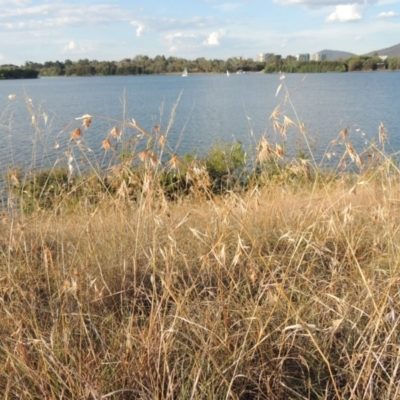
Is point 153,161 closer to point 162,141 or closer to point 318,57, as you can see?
point 162,141

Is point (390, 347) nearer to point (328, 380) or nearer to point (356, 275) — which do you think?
point (328, 380)

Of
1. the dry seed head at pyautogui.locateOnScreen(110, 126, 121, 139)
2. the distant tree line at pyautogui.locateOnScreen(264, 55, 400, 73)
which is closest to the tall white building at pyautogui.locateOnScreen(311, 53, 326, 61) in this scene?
the distant tree line at pyautogui.locateOnScreen(264, 55, 400, 73)

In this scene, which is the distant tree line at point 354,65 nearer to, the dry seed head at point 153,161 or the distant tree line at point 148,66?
the distant tree line at point 148,66

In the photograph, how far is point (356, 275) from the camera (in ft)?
7.22

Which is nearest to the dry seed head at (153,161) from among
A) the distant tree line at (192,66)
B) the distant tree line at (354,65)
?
the distant tree line at (192,66)

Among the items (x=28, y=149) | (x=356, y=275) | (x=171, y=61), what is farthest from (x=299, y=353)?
(x=171, y=61)

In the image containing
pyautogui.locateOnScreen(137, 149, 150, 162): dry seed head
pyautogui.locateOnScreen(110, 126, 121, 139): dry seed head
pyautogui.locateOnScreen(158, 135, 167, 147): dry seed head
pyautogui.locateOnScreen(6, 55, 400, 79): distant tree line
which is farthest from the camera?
pyautogui.locateOnScreen(6, 55, 400, 79): distant tree line

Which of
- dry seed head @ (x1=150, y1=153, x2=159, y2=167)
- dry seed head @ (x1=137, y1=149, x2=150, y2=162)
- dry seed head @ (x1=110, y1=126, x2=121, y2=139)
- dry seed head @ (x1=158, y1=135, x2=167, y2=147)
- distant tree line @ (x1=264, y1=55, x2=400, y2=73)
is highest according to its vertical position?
distant tree line @ (x1=264, y1=55, x2=400, y2=73)

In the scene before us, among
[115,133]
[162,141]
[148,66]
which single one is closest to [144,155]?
[162,141]

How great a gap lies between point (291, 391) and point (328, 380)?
14 cm

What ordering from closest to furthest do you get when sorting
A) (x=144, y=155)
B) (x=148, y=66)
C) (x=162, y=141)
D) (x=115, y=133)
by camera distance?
(x=144, y=155) → (x=162, y=141) → (x=115, y=133) → (x=148, y=66)

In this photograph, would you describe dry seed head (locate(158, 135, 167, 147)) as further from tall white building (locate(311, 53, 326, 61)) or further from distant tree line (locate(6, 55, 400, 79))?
tall white building (locate(311, 53, 326, 61))

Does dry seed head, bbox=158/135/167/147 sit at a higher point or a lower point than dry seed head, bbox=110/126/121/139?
lower

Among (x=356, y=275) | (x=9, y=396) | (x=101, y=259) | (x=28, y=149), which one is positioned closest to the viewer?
(x=9, y=396)
